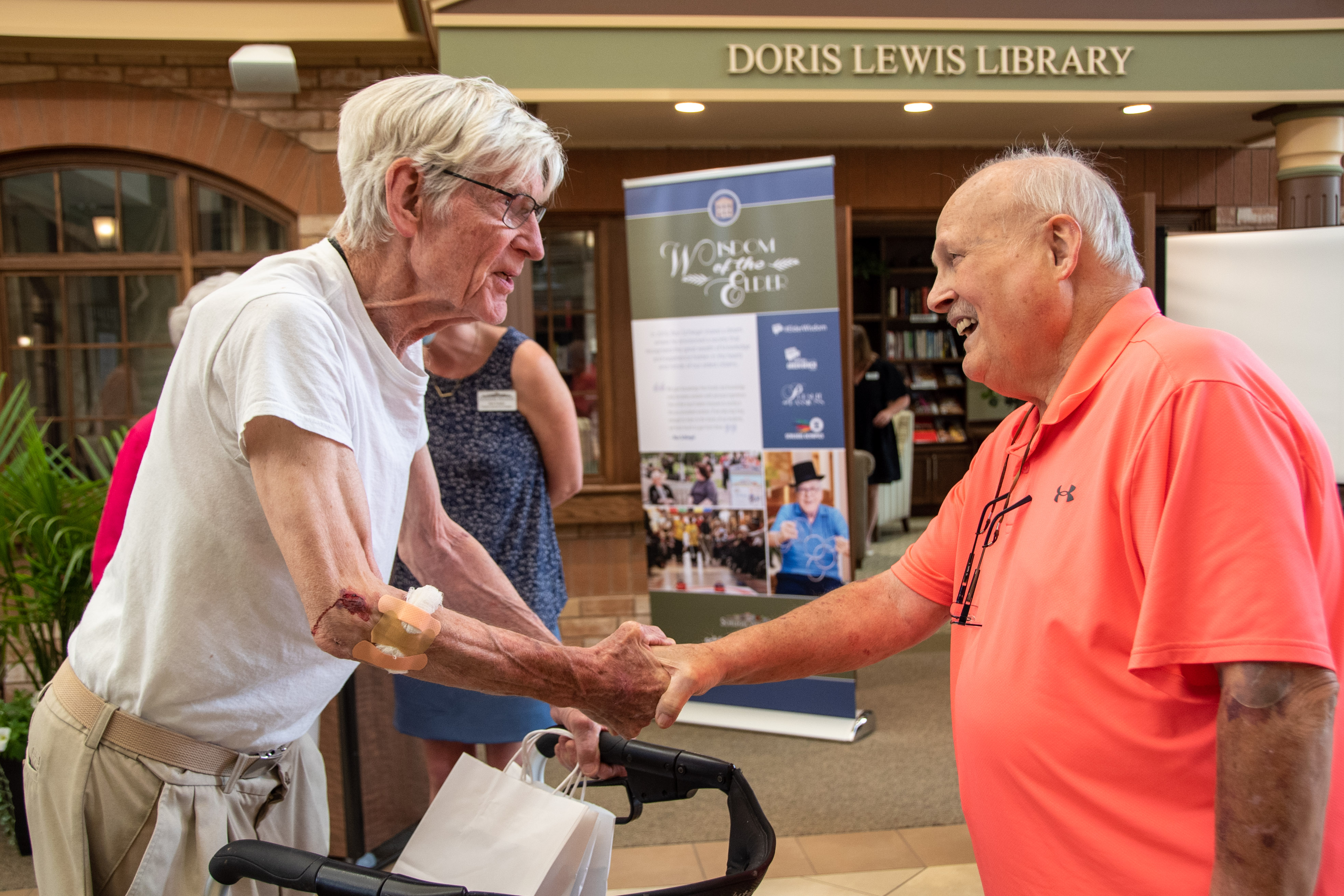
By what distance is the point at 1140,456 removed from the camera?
100cm

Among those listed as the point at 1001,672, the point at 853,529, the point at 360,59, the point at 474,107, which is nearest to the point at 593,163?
the point at 360,59

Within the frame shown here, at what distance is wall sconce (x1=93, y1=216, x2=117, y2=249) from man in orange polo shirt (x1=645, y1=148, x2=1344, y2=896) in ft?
16.8

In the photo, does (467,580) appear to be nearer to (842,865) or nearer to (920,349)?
(842,865)

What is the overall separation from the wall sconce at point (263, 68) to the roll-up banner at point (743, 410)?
1.84 metres

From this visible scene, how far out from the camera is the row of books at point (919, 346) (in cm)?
1002

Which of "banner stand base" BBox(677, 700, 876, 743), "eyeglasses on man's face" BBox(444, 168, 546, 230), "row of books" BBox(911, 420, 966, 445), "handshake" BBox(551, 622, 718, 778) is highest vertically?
"eyeglasses on man's face" BBox(444, 168, 546, 230)

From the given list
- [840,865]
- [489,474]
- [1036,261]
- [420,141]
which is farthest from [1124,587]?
[840,865]

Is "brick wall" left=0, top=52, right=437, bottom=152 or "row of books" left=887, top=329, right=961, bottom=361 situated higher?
"brick wall" left=0, top=52, right=437, bottom=152

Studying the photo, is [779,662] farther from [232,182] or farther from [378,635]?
[232,182]

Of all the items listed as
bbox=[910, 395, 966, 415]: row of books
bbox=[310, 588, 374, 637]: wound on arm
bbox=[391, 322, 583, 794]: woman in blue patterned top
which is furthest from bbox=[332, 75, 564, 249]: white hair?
bbox=[910, 395, 966, 415]: row of books

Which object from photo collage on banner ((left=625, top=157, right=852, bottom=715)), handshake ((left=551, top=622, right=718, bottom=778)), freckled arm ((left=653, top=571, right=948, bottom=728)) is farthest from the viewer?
photo collage on banner ((left=625, top=157, right=852, bottom=715))

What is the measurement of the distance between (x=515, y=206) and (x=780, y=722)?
3.43 m

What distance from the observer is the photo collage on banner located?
3.96 m

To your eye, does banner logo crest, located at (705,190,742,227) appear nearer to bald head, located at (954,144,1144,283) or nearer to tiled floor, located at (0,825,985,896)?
tiled floor, located at (0,825,985,896)
